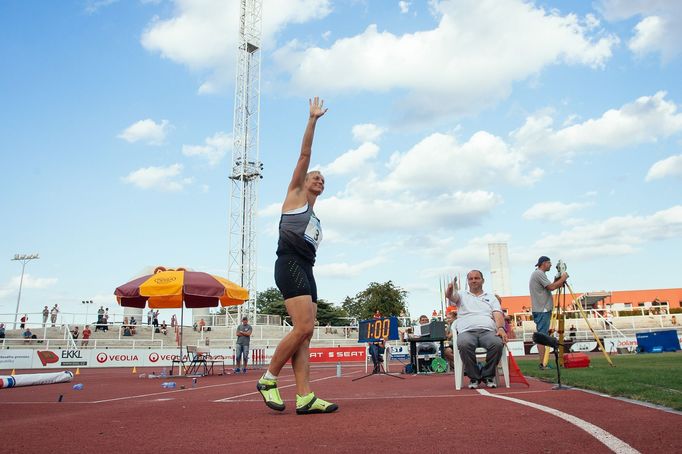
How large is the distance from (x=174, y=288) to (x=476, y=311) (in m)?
7.51

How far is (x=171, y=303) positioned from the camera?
13094 millimetres

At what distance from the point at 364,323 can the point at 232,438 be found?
8219 mm

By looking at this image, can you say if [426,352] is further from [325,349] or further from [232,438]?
[325,349]

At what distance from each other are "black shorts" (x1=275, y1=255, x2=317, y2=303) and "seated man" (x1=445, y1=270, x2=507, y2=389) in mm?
2394

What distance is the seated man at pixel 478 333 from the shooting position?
243 inches

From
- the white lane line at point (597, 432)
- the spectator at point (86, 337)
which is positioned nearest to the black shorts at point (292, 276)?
the white lane line at point (597, 432)

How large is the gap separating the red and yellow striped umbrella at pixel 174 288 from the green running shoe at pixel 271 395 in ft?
25.5

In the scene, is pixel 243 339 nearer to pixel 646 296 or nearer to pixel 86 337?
pixel 86 337

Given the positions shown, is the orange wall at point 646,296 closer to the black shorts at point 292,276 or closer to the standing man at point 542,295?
the standing man at point 542,295

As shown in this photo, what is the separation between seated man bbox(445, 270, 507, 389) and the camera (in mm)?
6164

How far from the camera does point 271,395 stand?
166 inches

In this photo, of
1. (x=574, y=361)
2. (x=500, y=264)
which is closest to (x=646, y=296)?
(x=500, y=264)

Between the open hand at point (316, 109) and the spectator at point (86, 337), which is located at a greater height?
the open hand at point (316, 109)

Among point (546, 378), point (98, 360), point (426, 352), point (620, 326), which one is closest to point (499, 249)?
point (620, 326)
